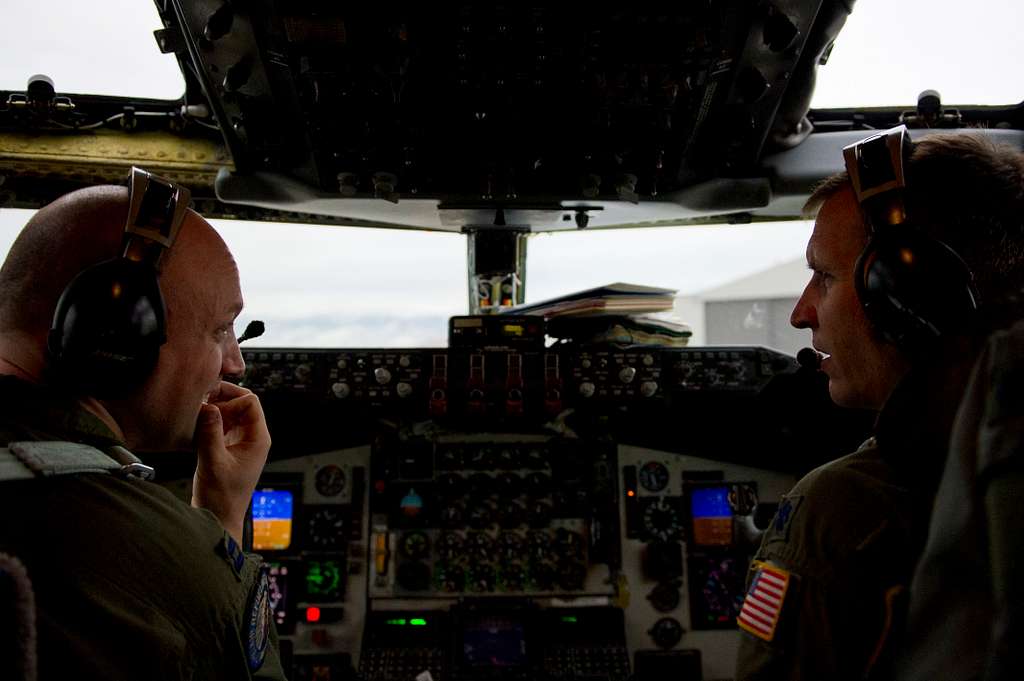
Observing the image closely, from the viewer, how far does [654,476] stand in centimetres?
249

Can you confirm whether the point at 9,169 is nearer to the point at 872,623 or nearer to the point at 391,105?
the point at 391,105

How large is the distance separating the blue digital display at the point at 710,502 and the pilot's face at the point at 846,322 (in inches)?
61.2

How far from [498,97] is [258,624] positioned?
4.28ft

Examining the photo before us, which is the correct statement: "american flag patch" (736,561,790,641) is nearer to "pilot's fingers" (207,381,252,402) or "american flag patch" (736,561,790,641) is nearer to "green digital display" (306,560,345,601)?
"pilot's fingers" (207,381,252,402)

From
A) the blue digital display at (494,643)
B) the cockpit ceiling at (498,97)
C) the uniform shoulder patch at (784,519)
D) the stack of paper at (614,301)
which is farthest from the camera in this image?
the blue digital display at (494,643)

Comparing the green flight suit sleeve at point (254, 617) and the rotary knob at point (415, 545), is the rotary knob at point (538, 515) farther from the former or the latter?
the green flight suit sleeve at point (254, 617)

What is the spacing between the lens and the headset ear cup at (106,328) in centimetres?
74

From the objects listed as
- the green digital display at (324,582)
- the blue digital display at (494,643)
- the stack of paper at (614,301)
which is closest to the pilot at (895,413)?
the stack of paper at (614,301)

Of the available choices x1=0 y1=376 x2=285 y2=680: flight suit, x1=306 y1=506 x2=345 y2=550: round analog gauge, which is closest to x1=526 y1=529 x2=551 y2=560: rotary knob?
x1=306 y1=506 x2=345 y2=550: round analog gauge

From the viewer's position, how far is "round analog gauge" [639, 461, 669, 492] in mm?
2479

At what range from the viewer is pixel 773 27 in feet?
5.10

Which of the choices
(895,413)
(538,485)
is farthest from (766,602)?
(538,485)

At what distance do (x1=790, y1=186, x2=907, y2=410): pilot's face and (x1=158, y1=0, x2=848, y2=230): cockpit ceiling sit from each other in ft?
2.27

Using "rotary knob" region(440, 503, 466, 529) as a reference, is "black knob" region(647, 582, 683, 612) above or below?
below
